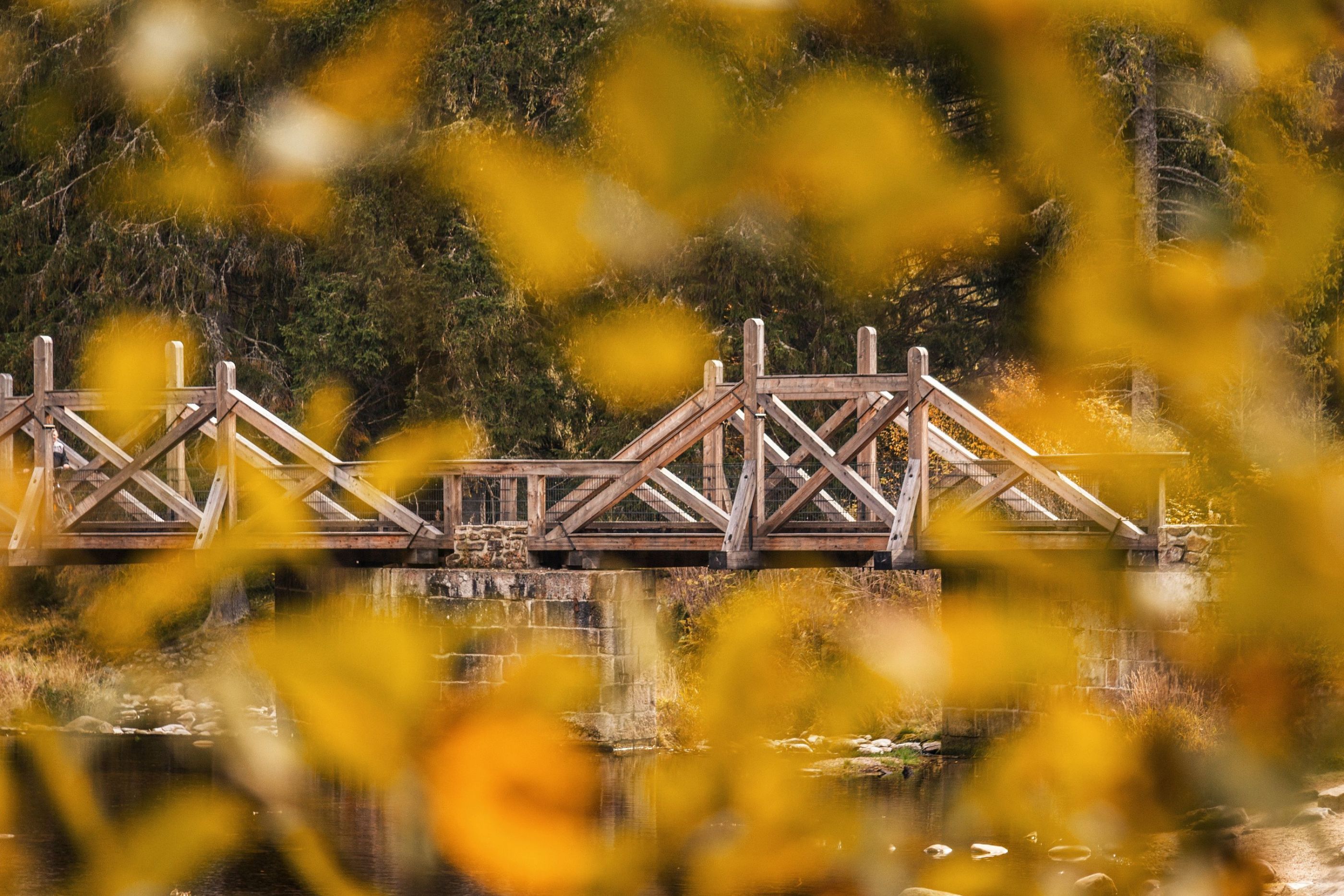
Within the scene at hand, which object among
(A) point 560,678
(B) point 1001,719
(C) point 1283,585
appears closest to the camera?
(C) point 1283,585

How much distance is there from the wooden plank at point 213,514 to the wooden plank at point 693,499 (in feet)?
13.6

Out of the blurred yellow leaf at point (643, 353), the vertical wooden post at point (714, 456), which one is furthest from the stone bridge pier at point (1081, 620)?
the blurred yellow leaf at point (643, 353)

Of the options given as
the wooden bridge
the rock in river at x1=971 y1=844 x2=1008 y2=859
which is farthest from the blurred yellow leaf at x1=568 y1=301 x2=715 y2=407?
the rock in river at x1=971 y1=844 x2=1008 y2=859

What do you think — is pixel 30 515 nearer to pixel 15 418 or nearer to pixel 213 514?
pixel 15 418

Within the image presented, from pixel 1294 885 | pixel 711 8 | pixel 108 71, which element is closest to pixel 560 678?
pixel 1294 885

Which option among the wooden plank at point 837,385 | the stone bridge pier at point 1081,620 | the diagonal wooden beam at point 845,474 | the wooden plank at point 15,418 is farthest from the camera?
the wooden plank at point 15,418

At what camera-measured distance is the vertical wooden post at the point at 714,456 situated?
69.7ft

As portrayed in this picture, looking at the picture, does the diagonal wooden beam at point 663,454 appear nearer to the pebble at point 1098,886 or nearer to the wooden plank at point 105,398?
the wooden plank at point 105,398

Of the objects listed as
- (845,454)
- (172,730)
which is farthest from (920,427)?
(172,730)

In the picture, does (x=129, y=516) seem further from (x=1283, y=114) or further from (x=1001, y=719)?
(x=1283, y=114)

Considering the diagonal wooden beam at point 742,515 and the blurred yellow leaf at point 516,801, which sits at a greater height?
the diagonal wooden beam at point 742,515

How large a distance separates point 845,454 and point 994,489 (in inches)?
54.8

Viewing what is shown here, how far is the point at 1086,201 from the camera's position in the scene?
2716 cm

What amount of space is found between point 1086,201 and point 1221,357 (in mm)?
2426
